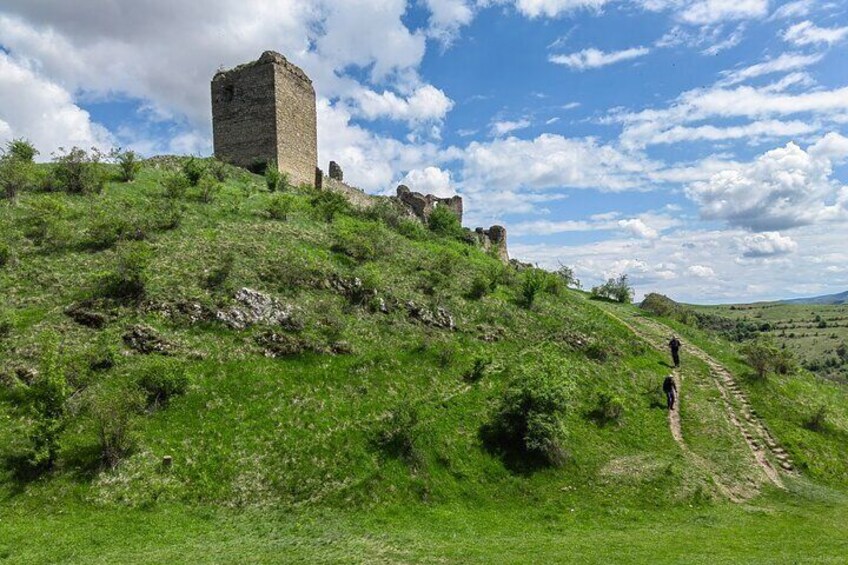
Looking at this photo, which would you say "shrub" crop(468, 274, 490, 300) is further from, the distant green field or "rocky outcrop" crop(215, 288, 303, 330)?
the distant green field

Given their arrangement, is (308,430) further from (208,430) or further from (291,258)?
(291,258)

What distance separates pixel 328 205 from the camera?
37719 millimetres

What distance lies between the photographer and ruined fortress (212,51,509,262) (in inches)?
1660

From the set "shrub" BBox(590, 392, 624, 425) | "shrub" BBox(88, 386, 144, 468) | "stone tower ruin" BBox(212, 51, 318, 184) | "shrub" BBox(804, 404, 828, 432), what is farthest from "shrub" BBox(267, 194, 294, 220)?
"shrub" BBox(804, 404, 828, 432)

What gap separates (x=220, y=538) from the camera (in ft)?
43.8

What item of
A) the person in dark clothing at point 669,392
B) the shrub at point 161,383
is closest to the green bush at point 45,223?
the shrub at point 161,383

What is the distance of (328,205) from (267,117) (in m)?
10.5

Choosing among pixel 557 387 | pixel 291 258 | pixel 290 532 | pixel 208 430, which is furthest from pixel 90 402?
pixel 557 387

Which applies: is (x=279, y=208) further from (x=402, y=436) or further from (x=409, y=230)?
(x=402, y=436)

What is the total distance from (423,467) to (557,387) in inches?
235

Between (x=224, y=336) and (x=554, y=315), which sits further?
(x=554, y=315)

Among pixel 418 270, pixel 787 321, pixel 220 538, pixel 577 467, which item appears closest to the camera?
pixel 220 538

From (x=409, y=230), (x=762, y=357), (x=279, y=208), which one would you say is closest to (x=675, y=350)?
(x=762, y=357)

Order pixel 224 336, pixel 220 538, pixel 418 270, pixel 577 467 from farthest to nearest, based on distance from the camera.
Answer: pixel 418 270 < pixel 224 336 < pixel 577 467 < pixel 220 538
